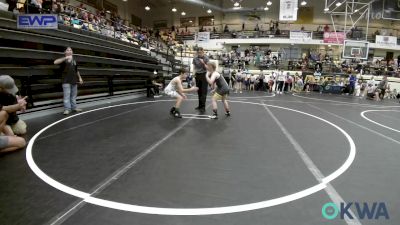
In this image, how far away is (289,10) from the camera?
2158cm

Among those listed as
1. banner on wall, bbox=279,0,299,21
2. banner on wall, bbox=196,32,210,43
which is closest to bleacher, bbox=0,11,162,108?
banner on wall, bbox=279,0,299,21

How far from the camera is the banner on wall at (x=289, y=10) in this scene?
21406 mm

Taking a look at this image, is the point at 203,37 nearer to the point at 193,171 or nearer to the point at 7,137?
the point at 7,137

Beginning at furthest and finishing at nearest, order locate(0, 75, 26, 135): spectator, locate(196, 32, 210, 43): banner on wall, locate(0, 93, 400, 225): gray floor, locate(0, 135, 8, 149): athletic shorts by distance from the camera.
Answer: locate(196, 32, 210, 43): banner on wall, locate(0, 75, 26, 135): spectator, locate(0, 135, 8, 149): athletic shorts, locate(0, 93, 400, 225): gray floor

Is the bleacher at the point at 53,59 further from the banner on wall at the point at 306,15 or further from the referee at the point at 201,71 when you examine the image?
the banner on wall at the point at 306,15

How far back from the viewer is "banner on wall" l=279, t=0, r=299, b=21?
21.4 metres

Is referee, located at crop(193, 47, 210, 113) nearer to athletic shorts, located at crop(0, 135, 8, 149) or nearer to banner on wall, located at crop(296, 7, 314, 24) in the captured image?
athletic shorts, located at crop(0, 135, 8, 149)

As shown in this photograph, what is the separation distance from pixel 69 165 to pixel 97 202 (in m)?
1.21

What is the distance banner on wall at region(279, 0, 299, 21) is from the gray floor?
1713cm

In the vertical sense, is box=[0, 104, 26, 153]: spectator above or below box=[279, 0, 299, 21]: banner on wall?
below

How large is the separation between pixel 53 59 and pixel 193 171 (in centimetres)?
608

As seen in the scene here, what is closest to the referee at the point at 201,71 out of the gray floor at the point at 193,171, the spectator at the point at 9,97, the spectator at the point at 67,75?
the gray floor at the point at 193,171

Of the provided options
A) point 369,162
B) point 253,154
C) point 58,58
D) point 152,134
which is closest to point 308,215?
point 253,154

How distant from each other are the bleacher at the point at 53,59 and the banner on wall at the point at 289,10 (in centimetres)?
1343
